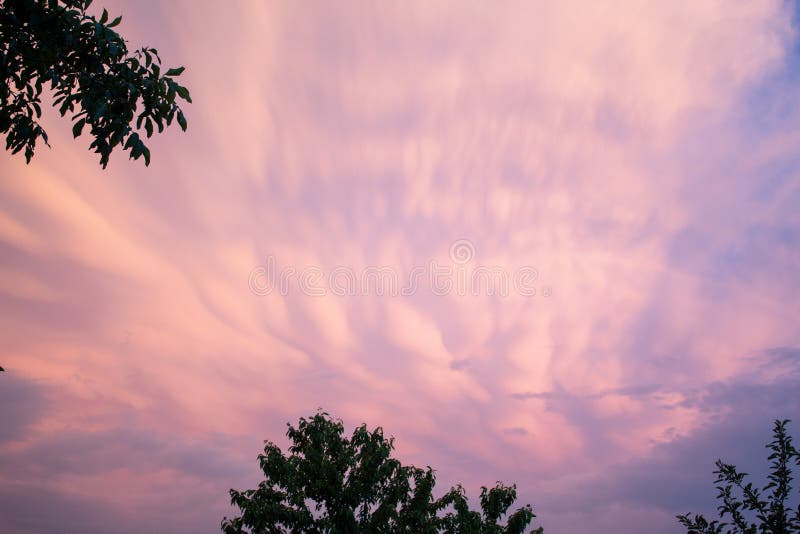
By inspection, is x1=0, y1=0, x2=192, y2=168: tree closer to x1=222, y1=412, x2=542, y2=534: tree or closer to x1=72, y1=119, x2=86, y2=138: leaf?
x1=72, y1=119, x2=86, y2=138: leaf

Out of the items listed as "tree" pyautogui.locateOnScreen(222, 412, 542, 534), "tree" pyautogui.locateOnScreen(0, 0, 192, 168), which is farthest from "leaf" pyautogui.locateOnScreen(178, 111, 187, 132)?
"tree" pyautogui.locateOnScreen(222, 412, 542, 534)

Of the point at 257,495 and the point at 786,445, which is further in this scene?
the point at 257,495

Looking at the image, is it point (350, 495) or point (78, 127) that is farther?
point (350, 495)

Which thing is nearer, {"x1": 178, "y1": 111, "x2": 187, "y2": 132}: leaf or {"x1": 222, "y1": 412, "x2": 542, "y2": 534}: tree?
{"x1": 178, "y1": 111, "x2": 187, "y2": 132}: leaf

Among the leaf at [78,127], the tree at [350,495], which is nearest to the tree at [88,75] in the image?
the leaf at [78,127]

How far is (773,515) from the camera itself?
7.74 metres

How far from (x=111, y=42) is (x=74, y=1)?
1.05 meters

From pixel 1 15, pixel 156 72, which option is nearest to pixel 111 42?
pixel 156 72

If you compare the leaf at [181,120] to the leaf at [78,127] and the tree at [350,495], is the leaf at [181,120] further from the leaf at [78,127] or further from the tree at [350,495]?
the tree at [350,495]

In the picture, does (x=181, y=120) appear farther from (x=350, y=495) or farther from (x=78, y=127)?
(x=350, y=495)

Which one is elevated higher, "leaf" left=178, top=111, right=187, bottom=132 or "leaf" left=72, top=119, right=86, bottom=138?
"leaf" left=178, top=111, right=187, bottom=132

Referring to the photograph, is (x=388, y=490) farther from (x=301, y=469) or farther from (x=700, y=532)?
(x=700, y=532)

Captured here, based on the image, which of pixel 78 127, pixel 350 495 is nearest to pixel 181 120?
pixel 78 127

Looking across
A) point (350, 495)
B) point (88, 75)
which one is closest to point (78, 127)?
point (88, 75)
